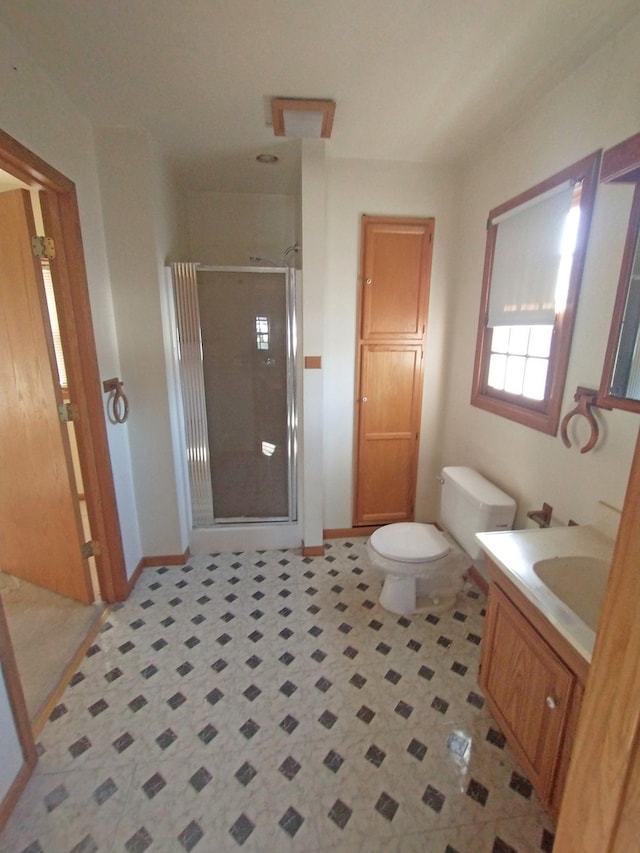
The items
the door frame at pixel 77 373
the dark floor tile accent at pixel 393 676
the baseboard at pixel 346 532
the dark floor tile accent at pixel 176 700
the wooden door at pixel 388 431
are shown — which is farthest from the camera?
the baseboard at pixel 346 532

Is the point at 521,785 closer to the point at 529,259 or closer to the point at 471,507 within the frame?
the point at 471,507

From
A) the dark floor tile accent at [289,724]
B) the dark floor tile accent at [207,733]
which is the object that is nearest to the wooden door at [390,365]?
the dark floor tile accent at [289,724]

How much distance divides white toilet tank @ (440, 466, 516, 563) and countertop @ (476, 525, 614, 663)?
412 millimetres

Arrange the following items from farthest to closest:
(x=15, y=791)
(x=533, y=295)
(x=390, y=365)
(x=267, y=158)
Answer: (x=390, y=365) → (x=267, y=158) → (x=533, y=295) → (x=15, y=791)

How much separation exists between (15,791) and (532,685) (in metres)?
1.69

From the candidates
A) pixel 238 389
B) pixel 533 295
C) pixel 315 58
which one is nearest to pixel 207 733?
pixel 238 389

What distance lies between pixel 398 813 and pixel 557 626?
2.65 ft

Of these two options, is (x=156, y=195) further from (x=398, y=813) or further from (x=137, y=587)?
(x=398, y=813)

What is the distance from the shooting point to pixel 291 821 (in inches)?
46.3

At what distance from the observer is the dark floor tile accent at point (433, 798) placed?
3.99 feet

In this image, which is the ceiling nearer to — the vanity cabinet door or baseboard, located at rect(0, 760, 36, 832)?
the vanity cabinet door

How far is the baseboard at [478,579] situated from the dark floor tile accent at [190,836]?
1.73 metres

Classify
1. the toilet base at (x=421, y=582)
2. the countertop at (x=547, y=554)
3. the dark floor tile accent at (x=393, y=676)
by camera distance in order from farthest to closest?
1. the toilet base at (x=421, y=582)
2. the dark floor tile accent at (x=393, y=676)
3. the countertop at (x=547, y=554)

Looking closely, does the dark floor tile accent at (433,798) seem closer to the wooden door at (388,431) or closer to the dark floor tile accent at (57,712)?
the dark floor tile accent at (57,712)
